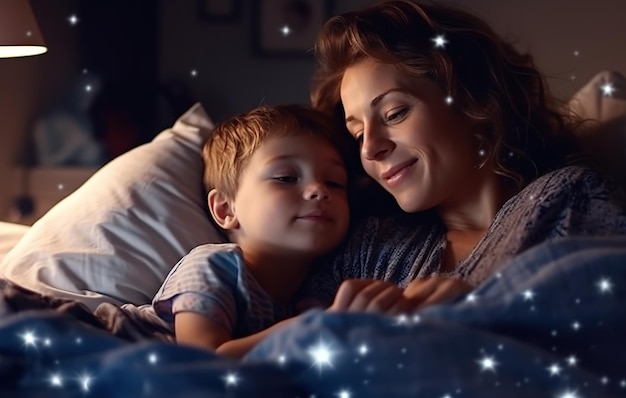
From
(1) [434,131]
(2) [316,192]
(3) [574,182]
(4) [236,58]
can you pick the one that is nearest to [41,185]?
(4) [236,58]

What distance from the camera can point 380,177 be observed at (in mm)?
1261

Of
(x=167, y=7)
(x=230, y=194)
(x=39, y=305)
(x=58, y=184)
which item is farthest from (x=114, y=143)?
(x=39, y=305)

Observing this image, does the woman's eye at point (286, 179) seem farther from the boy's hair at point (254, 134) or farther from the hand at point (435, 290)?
the hand at point (435, 290)

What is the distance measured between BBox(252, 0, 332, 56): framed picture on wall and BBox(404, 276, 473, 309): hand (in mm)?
976

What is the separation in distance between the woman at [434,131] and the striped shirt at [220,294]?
0.45 ft

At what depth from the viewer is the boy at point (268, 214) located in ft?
3.57

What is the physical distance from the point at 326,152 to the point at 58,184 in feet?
2.72

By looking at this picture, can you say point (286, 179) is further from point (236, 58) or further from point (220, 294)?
point (236, 58)

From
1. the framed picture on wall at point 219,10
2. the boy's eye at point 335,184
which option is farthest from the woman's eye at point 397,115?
the framed picture on wall at point 219,10

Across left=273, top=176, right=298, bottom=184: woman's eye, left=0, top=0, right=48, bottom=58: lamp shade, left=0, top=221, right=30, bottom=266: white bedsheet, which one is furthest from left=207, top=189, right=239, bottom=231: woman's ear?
left=0, top=0, right=48, bottom=58: lamp shade

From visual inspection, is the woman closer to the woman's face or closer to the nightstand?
the woman's face

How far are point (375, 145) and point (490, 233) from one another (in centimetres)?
21

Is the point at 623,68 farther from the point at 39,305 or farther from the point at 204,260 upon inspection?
the point at 39,305

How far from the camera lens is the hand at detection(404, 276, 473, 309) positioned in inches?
32.0
